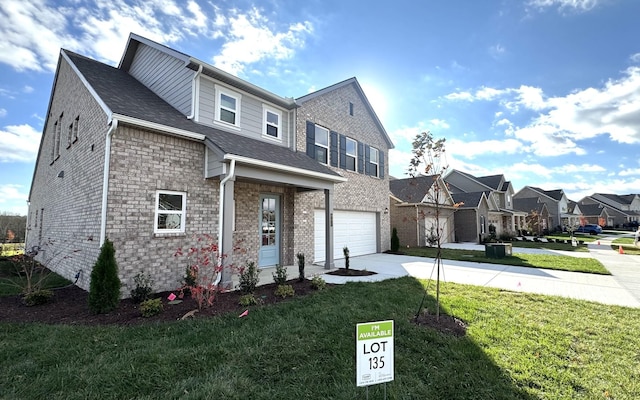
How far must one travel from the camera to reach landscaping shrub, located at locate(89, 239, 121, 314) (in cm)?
528

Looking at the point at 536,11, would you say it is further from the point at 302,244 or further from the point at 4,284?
the point at 4,284

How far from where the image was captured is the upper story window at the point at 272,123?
10.7 meters

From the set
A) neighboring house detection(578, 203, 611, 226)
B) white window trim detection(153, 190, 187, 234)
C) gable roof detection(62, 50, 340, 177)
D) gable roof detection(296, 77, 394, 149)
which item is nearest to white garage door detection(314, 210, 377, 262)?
gable roof detection(62, 50, 340, 177)

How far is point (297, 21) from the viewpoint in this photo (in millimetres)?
9094

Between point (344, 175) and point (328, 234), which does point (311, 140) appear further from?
point (328, 234)

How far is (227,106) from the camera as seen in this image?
9523mm

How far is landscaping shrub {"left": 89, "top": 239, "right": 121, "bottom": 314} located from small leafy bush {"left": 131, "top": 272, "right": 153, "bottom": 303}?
542 millimetres

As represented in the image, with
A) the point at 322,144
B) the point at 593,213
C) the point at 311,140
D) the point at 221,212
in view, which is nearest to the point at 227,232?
the point at 221,212

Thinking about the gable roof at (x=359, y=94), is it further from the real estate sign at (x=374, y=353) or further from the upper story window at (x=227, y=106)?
the real estate sign at (x=374, y=353)

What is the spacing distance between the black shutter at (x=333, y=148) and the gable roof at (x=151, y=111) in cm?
220

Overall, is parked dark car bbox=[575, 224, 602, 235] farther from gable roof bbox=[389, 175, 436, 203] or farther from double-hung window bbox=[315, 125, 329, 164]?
double-hung window bbox=[315, 125, 329, 164]

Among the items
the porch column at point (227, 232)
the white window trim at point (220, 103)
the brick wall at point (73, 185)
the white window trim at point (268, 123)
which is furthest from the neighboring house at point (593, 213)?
the brick wall at point (73, 185)

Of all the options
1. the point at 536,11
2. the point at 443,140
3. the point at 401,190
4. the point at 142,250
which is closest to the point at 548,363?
the point at 443,140

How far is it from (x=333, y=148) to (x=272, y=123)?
3.29 m
